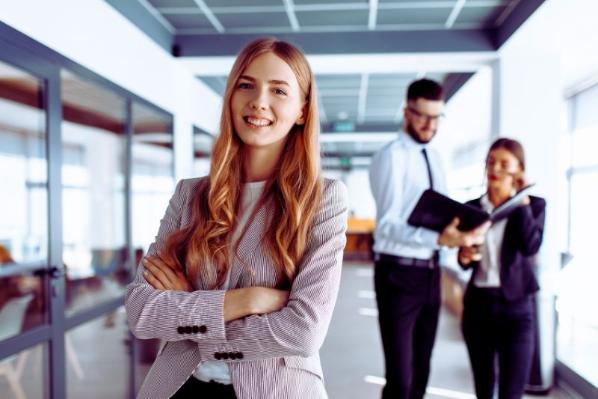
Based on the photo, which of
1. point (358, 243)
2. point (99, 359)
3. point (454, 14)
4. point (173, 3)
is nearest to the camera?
point (173, 3)

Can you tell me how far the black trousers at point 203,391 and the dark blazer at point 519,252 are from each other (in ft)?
5.97

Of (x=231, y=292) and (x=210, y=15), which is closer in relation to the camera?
(x=231, y=292)

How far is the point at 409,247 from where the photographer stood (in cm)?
263

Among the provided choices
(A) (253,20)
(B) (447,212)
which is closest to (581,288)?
(B) (447,212)

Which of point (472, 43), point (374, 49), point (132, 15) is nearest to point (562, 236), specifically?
point (472, 43)

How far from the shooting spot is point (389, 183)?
2.73 meters

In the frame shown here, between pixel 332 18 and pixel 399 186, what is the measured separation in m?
2.30

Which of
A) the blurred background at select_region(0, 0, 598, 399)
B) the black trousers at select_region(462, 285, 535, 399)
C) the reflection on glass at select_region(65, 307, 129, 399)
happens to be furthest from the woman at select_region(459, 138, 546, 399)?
the reflection on glass at select_region(65, 307, 129, 399)

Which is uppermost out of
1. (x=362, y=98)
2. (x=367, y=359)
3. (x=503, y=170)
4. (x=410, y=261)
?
(x=362, y=98)

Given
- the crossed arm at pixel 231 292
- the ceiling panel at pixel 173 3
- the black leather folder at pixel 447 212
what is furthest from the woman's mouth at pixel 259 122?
the ceiling panel at pixel 173 3

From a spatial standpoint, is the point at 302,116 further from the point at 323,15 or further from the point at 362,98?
the point at 362,98

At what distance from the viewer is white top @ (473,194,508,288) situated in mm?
2553

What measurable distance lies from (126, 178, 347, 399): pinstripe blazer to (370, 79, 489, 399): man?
144 centimetres

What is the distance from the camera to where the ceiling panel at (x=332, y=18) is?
4.28m
